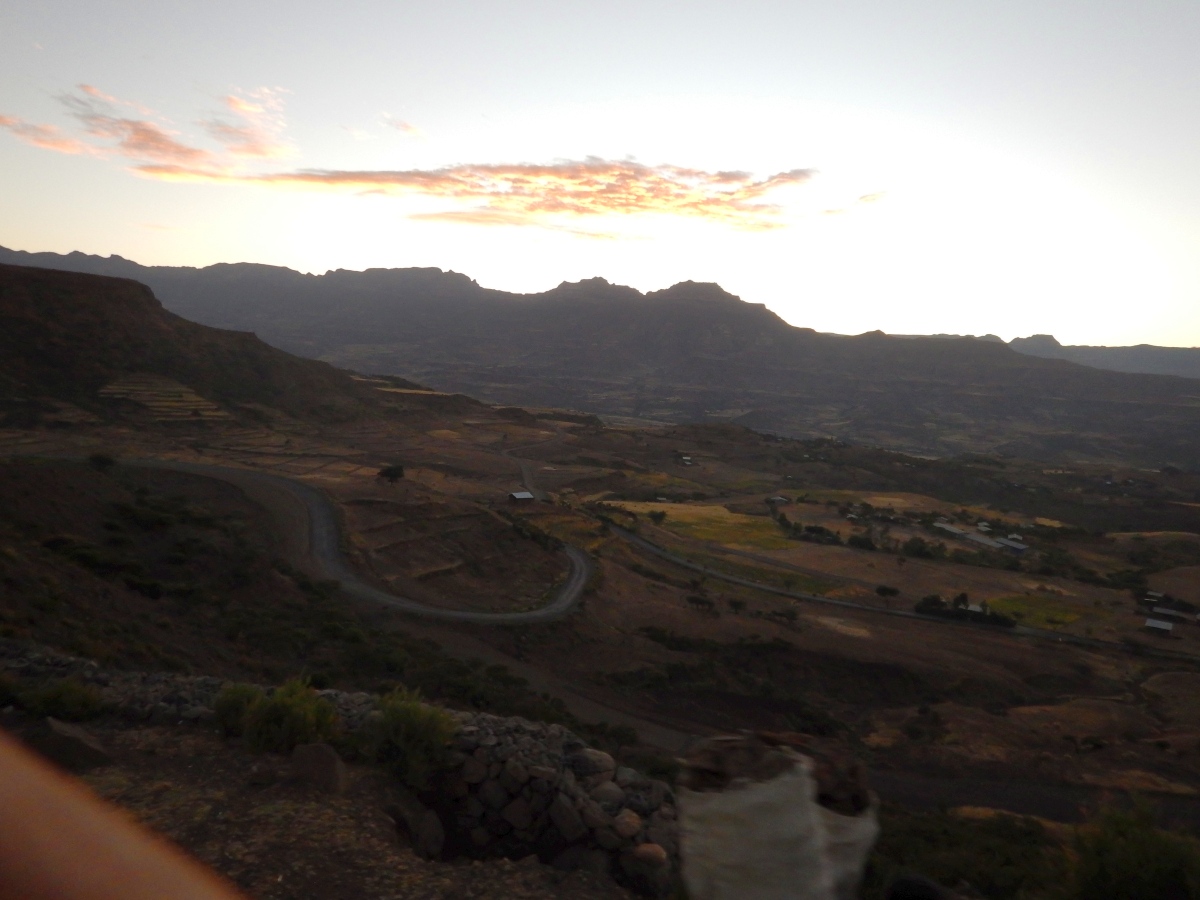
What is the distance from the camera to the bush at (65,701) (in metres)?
8.47

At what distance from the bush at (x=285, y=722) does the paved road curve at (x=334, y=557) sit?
17.3 metres

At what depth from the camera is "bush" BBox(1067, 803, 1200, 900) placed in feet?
17.7

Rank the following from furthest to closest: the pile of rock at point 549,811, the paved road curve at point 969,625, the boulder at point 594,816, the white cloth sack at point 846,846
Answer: the paved road curve at point 969,625 < the boulder at point 594,816 < the pile of rock at point 549,811 < the white cloth sack at point 846,846

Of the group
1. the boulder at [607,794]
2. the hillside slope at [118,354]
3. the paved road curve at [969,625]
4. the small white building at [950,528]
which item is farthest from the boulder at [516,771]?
the small white building at [950,528]

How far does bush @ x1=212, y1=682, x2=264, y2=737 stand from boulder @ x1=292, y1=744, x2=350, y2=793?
3.56 feet

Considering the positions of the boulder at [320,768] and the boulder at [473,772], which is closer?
the boulder at [320,768]

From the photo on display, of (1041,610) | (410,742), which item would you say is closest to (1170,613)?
(1041,610)

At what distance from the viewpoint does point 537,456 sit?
8306 centimetres

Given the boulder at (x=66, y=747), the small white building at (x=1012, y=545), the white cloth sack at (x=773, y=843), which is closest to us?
the white cloth sack at (x=773, y=843)

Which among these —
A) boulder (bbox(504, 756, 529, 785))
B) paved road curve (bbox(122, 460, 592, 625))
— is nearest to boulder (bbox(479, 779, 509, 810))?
boulder (bbox(504, 756, 529, 785))

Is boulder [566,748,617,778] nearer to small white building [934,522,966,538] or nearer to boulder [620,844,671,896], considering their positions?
boulder [620,844,671,896]

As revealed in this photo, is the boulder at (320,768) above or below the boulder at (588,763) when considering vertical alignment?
above

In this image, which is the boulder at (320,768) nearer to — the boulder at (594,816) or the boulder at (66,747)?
the boulder at (66,747)

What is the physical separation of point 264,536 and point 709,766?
1204 inches
